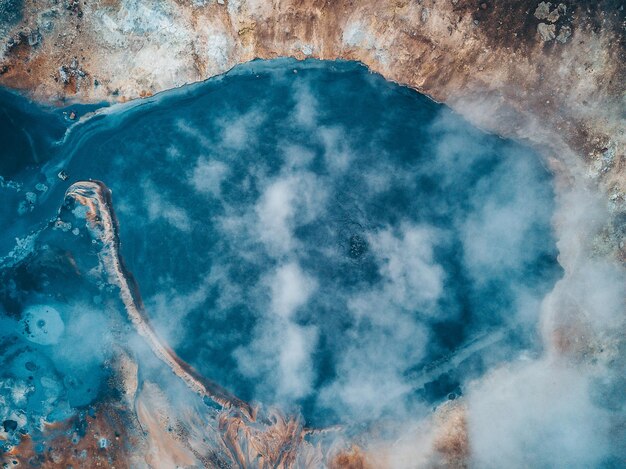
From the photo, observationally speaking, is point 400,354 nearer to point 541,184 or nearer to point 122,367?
point 541,184

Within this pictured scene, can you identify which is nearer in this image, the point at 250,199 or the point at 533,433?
the point at 533,433

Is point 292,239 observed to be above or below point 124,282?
above

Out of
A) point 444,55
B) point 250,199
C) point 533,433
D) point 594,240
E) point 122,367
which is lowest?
point 122,367

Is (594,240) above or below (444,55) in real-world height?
below

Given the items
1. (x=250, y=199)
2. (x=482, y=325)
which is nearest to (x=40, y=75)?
(x=250, y=199)

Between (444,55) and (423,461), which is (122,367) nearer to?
(423,461)

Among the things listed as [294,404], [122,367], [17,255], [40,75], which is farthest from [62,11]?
[294,404]
